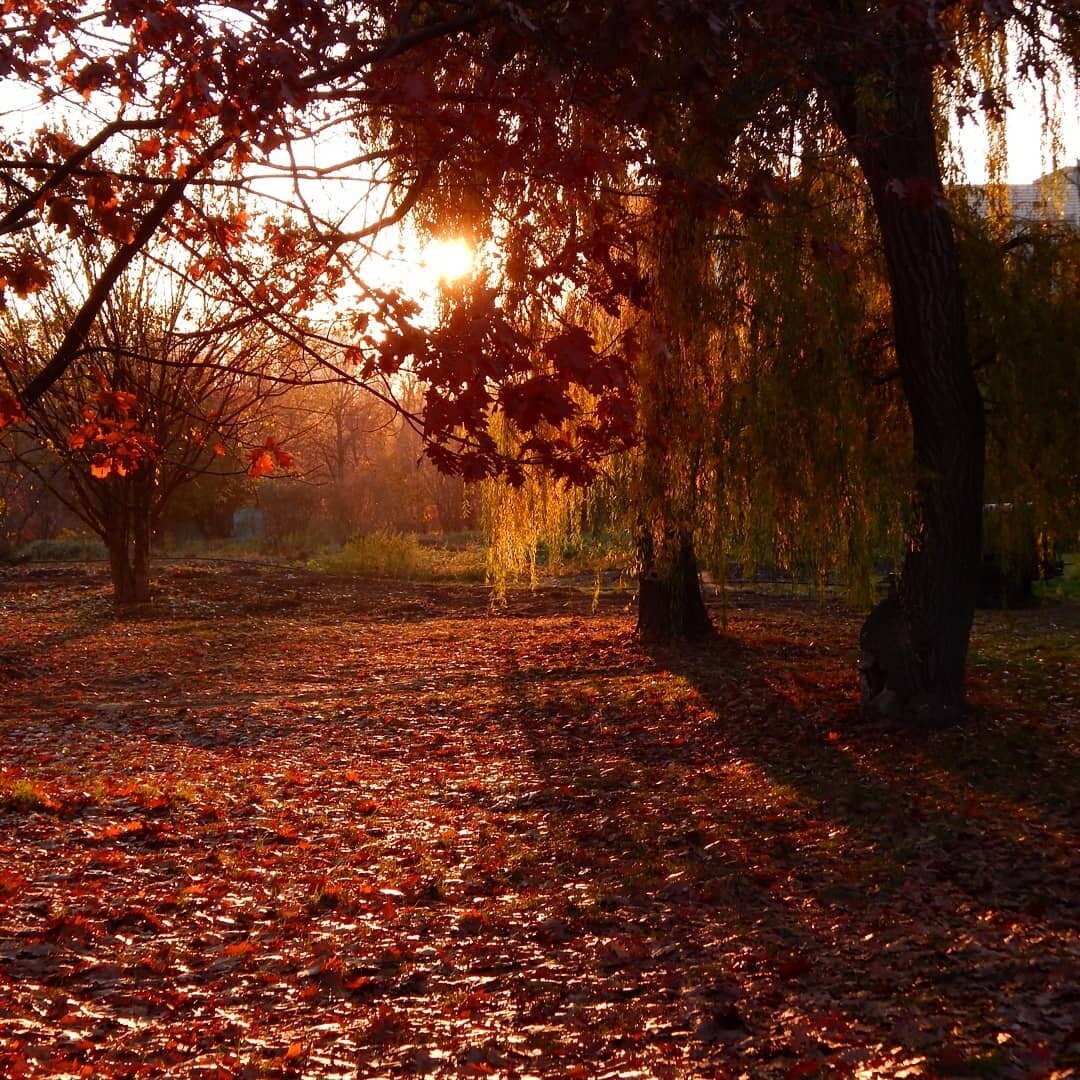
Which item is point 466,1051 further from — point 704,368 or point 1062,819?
point 704,368

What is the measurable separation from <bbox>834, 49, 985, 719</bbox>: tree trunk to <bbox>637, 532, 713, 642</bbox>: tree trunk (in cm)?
411

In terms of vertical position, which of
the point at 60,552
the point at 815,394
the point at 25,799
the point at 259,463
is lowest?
the point at 25,799

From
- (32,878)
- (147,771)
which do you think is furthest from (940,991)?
(147,771)

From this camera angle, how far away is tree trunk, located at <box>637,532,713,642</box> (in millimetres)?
11383

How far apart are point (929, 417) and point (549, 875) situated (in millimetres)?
3583

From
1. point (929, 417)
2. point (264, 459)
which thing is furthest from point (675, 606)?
point (264, 459)

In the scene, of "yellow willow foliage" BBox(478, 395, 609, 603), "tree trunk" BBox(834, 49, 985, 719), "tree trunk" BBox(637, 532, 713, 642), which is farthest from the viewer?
"tree trunk" BBox(637, 532, 713, 642)

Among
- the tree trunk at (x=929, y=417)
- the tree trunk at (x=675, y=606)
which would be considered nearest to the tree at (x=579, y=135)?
the tree trunk at (x=929, y=417)

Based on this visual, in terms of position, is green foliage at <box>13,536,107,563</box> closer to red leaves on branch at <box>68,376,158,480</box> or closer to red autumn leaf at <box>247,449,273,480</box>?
red leaves on branch at <box>68,376,158,480</box>

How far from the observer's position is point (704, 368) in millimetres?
8516

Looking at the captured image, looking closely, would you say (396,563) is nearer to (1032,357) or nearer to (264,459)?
(1032,357)

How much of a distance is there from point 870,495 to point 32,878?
201 inches

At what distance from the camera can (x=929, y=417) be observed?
706 centimetres

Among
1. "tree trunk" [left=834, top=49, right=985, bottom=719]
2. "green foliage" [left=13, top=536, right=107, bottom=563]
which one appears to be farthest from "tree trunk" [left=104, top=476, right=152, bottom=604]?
"tree trunk" [left=834, top=49, right=985, bottom=719]
